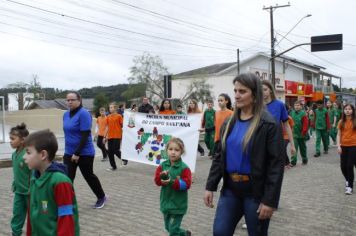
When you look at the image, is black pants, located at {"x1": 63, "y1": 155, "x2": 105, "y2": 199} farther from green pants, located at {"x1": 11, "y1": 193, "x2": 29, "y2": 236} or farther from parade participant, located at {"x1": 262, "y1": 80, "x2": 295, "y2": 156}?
parade participant, located at {"x1": 262, "y1": 80, "x2": 295, "y2": 156}

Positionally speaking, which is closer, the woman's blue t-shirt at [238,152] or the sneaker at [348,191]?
the woman's blue t-shirt at [238,152]

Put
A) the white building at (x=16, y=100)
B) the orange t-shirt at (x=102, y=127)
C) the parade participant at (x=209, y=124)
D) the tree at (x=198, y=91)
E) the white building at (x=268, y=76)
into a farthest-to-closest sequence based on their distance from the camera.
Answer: the white building at (x=16, y=100) < the white building at (x=268, y=76) < the tree at (x=198, y=91) < the parade participant at (x=209, y=124) < the orange t-shirt at (x=102, y=127)

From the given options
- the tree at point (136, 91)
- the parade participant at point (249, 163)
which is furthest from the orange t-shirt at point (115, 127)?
the tree at point (136, 91)

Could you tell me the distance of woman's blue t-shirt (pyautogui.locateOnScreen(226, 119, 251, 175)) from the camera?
328 cm

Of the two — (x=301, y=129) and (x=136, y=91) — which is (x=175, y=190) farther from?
(x=136, y=91)

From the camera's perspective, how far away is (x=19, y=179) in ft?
16.6

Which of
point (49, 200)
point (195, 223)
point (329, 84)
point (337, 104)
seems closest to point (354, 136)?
point (195, 223)

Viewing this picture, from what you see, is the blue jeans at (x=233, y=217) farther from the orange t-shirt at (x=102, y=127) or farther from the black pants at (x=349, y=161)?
the orange t-shirt at (x=102, y=127)

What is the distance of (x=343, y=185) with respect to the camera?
29.3ft

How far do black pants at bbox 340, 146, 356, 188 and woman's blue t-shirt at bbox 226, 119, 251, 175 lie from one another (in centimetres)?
528

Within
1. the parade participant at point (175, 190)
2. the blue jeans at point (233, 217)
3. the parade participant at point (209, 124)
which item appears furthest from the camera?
the parade participant at point (209, 124)

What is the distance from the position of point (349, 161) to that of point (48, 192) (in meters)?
6.42

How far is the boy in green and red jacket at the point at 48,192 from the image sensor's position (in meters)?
2.94

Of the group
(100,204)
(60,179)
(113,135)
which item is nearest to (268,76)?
(113,135)
